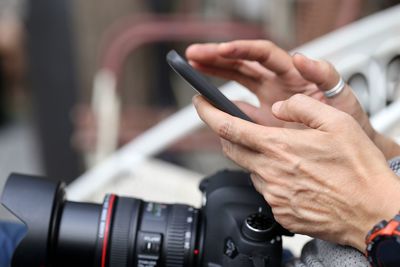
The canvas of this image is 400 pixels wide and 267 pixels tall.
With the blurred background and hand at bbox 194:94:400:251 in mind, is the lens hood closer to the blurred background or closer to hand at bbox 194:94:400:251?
hand at bbox 194:94:400:251

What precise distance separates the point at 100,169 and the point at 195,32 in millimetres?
742

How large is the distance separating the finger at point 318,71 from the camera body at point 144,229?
204 mm

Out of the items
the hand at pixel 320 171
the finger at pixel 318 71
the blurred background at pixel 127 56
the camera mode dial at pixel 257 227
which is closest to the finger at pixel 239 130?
the hand at pixel 320 171

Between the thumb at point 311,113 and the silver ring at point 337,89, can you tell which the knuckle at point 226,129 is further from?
the silver ring at point 337,89

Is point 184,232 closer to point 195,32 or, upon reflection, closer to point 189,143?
point 189,143

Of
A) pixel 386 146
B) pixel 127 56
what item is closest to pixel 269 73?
pixel 386 146

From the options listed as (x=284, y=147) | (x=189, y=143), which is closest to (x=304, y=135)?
(x=284, y=147)

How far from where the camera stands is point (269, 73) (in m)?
1.06

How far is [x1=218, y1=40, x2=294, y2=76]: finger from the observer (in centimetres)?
99

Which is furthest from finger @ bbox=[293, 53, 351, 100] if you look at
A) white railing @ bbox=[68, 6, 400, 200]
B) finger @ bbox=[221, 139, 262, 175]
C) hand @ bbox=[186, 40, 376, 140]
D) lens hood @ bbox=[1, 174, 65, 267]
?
white railing @ bbox=[68, 6, 400, 200]

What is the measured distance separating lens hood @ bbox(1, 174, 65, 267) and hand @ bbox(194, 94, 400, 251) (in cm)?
25

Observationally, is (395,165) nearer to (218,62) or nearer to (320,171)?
(320,171)

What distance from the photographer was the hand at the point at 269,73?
96 cm

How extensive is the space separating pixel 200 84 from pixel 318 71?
0.85 ft
